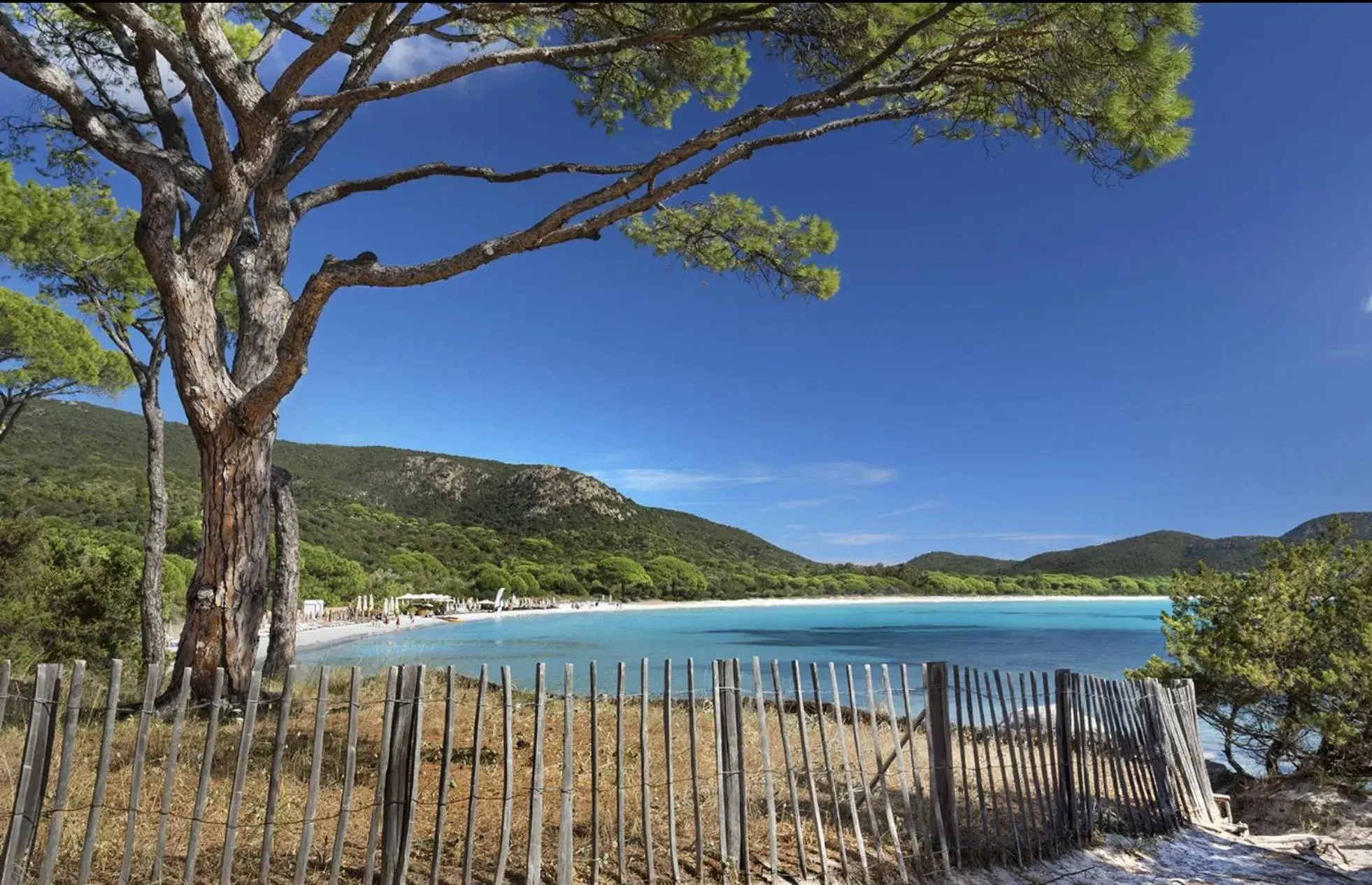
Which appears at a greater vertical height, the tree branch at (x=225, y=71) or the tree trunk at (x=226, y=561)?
the tree branch at (x=225, y=71)

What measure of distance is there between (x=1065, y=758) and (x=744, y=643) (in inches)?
1164

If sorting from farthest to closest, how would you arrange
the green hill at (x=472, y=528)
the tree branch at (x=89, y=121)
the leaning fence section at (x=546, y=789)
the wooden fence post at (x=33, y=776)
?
the green hill at (x=472, y=528)
the tree branch at (x=89, y=121)
the leaning fence section at (x=546, y=789)
the wooden fence post at (x=33, y=776)

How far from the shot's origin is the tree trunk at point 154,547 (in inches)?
365

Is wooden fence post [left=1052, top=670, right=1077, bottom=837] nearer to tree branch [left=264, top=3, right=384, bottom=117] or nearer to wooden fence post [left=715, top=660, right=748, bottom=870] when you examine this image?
wooden fence post [left=715, top=660, right=748, bottom=870]

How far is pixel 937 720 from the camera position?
4977mm

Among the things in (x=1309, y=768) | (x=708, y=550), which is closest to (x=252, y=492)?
(x=1309, y=768)

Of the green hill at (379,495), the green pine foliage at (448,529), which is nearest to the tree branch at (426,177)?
the green pine foliage at (448,529)

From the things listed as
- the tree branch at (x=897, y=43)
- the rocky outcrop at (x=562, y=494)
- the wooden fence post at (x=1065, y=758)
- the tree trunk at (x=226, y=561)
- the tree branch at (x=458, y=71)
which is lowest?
the wooden fence post at (x=1065, y=758)

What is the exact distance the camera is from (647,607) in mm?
54438

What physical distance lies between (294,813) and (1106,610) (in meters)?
87.3

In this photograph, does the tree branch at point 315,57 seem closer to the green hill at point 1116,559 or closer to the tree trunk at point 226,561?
the tree trunk at point 226,561

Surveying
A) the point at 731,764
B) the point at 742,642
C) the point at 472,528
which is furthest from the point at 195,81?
the point at 472,528

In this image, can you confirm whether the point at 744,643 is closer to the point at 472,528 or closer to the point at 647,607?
the point at 647,607

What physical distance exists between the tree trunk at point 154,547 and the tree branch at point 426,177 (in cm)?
426
